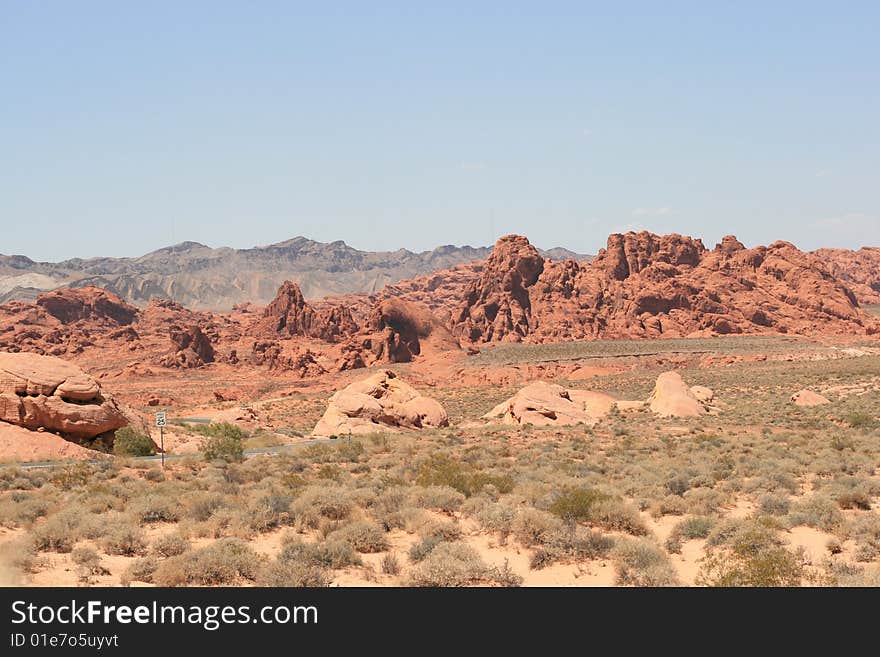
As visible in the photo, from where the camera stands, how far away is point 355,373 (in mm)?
78688

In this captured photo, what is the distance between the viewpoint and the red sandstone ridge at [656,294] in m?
95.8

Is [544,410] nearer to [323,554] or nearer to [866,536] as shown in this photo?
[866,536]

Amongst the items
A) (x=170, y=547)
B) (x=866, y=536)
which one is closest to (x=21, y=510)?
(x=170, y=547)

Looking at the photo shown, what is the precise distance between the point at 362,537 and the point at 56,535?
493cm

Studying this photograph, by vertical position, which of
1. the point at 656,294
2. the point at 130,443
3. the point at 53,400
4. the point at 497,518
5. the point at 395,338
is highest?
the point at 656,294

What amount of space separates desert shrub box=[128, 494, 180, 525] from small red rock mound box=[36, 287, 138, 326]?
132959 mm

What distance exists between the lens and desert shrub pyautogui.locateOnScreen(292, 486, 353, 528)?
13616mm

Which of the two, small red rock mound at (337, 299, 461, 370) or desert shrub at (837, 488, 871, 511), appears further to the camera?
small red rock mound at (337, 299, 461, 370)

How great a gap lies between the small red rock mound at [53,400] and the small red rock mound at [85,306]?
120093 millimetres

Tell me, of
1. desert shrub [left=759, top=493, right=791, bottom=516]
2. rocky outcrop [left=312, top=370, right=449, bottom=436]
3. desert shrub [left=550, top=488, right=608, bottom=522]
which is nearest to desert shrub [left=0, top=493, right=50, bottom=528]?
desert shrub [left=550, top=488, right=608, bottom=522]

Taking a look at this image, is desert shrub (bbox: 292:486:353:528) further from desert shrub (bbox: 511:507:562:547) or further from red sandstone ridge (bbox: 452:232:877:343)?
red sandstone ridge (bbox: 452:232:877:343)

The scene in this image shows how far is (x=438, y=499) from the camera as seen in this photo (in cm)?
1505

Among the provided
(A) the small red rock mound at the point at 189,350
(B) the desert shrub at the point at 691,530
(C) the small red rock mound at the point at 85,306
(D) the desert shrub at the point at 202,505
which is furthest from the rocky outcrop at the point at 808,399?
(C) the small red rock mound at the point at 85,306

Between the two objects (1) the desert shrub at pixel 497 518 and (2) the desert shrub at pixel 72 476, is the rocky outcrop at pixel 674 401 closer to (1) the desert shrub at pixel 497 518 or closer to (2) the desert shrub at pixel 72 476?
(1) the desert shrub at pixel 497 518
